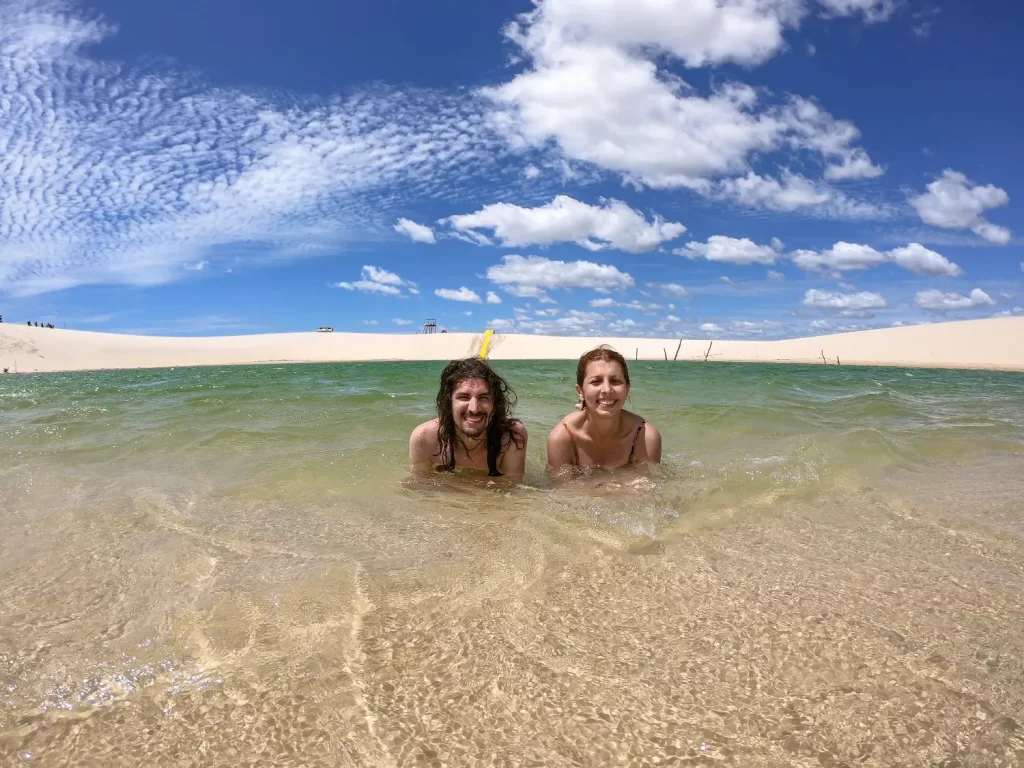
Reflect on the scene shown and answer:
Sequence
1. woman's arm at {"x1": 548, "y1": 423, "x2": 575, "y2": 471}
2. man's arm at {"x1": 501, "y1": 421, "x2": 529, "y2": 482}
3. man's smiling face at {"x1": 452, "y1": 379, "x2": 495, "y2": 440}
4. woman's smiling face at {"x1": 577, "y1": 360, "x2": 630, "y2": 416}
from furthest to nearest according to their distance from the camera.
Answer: woman's arm at {"x1": 548, "y1": 423, "x2": 575, "y2": 471}
man's arm at {"x1": 501, "y1": 421, "x2": 529, "y2": 482}
woman's smiling face at {"x1": 577, "y1": 360, "x2": 630, "y2": 416}
man's smiling face at {"x1": 452, "y1": 379, "x2": 495, "y2": 440}

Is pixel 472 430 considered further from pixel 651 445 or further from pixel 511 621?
pixel 511 621

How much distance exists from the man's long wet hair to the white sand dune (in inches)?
2118

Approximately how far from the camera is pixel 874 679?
170cm

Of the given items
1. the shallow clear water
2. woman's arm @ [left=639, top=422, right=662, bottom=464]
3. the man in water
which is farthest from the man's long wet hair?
woman's arm @ [left=639, top=422, right=662, bottom=464]

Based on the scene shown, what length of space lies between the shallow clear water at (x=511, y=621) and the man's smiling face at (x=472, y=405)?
0.46 m

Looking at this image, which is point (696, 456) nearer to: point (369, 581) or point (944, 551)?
point (944, 551)

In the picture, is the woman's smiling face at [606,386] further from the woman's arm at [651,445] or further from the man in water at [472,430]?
the man in water at [472,430]

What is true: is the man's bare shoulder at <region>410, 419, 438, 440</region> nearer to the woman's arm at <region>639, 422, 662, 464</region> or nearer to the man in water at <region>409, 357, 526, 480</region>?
the man in water at <region>409, 357, 526, 480</region>

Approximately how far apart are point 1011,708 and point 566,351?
75.0 meters

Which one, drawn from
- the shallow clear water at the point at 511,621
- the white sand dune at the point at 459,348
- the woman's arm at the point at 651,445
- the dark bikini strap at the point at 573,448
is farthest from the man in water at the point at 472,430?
the white sand dune at the point at 459,348

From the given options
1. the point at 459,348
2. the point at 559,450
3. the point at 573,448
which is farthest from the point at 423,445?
the point at 459,348

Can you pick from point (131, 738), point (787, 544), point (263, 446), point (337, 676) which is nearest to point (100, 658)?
point (131, 738)

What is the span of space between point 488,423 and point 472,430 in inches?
5.8

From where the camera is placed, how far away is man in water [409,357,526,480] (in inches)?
170
